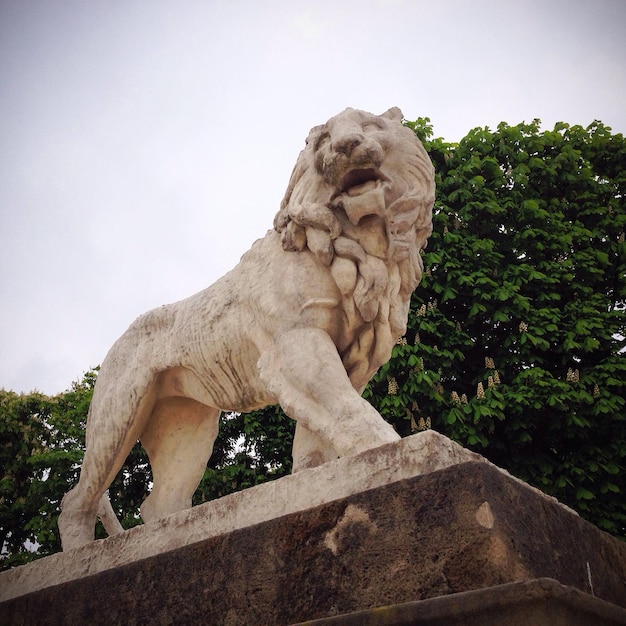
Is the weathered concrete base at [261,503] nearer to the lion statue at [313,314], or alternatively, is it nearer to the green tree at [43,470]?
the lion statue at [313,314]

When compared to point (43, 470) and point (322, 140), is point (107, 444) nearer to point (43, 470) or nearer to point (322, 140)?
point (322, 140)

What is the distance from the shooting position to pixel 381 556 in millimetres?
2906

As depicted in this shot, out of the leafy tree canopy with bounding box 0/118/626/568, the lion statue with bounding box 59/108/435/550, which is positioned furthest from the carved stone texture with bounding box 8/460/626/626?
the leafy tree canopy with bounding box 0/118/626/568

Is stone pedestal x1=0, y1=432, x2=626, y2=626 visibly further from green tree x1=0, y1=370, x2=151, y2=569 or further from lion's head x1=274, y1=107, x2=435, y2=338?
green tree x1=0, y1=370, x2=151, y2=569

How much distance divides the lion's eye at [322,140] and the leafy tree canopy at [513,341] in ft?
17.6

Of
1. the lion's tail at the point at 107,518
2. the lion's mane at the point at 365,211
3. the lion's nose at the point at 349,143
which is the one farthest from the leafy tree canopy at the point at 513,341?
the lion's nose at the point at 349,143

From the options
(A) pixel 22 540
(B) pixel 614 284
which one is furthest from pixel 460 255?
(A) pixel 22 540

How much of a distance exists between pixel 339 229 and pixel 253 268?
69 centimetres

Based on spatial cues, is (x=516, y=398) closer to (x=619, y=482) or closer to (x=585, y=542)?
(x=619, y=482)

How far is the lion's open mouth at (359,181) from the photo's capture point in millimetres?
4352

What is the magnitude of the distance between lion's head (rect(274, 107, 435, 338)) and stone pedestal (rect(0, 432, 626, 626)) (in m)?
1.34

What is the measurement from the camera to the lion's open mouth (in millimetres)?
4352

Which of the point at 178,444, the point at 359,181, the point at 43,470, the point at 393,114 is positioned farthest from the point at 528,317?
the point at 43,470

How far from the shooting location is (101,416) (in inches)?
205
